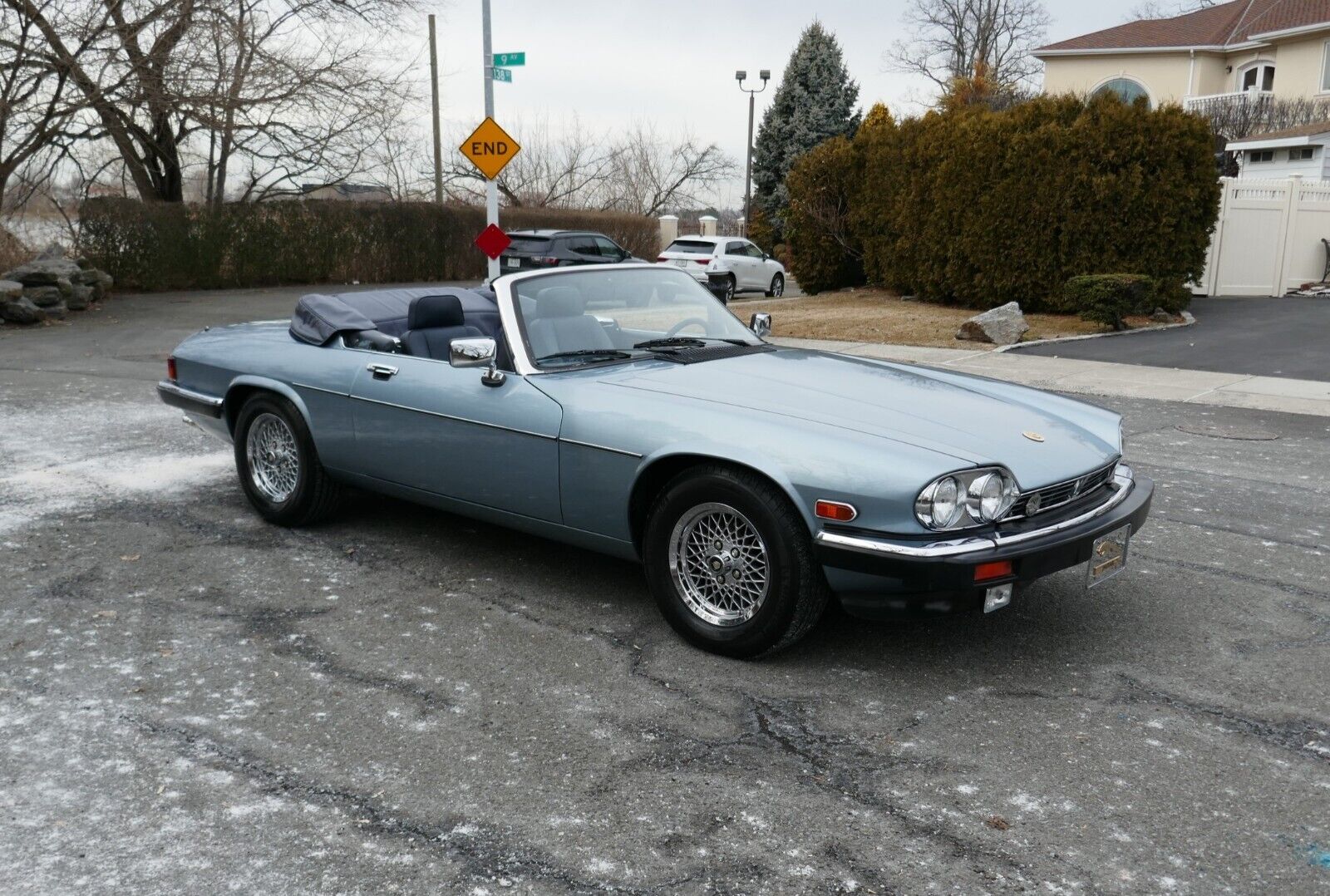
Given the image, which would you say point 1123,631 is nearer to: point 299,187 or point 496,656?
point 496,656

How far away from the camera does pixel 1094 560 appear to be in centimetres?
411

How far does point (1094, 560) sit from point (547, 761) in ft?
6.75

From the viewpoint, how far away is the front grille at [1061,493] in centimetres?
389

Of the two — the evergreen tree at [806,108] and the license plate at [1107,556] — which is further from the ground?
the evergreen tree at [806,108]

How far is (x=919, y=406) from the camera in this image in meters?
4.38

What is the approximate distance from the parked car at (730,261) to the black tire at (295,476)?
17346mm

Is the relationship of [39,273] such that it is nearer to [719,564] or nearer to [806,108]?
[719,564]

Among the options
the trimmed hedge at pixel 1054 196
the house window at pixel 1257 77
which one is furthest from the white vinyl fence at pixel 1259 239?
the house window at pixel 1257 77

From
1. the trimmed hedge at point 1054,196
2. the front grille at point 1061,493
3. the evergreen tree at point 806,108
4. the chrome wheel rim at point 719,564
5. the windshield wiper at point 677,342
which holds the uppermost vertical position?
the evergreen tree at point 806,108

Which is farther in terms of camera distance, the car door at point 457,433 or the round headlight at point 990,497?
the car door at point 457,433

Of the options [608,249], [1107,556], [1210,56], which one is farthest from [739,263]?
[1210,56]

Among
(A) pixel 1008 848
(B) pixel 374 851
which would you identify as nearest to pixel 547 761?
(B) pixel 374 851

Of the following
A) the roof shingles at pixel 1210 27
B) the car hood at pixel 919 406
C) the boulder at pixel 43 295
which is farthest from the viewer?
the roof shingles at pixel 1210 27

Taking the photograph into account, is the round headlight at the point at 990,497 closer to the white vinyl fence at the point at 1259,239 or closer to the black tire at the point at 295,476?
the black tire at the point at 295,476
